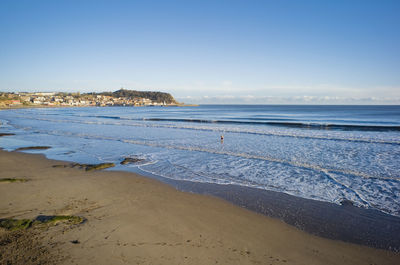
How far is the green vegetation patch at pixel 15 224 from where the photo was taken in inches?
194

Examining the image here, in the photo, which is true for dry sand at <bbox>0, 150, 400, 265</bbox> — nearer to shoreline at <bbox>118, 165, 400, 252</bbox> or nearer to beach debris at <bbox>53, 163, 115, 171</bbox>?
shoreline at <bbox>118, 165, 400, 252</bbox>

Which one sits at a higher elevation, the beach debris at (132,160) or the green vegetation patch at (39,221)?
the green vegetation patch at (39,221)

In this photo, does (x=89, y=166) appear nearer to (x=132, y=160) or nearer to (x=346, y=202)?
(x=132, y=160)

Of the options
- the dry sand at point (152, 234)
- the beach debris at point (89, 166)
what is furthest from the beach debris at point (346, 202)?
the beach debris at point (89, 166)

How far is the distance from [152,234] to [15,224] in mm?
3033

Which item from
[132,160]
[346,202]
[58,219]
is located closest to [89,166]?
[132,160]

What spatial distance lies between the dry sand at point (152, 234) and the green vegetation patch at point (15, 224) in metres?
0.21

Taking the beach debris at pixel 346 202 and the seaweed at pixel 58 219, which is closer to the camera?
the seaweed at pixel 58 219

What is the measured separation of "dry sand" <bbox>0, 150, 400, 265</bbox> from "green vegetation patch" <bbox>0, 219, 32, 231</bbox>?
8.3 inches

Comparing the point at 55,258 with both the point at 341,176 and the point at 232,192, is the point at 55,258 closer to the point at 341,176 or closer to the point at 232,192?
the point at 232,192

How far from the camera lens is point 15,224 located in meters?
5.05

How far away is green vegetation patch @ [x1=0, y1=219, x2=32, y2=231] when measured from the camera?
4926 mm

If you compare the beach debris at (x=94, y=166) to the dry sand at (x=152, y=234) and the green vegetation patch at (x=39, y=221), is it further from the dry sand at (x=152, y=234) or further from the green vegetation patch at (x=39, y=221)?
the green vegetation patch at (x=39, y=221)

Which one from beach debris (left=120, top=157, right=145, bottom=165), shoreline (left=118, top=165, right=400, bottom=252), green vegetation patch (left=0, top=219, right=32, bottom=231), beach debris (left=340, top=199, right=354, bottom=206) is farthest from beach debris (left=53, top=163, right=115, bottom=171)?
beach debris (left=340, top=199, right=354, bottom=206)
